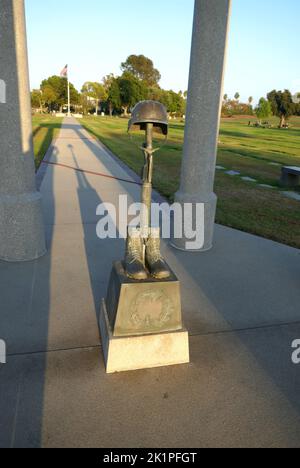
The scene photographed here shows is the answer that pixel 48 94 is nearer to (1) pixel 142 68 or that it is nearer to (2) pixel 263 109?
(1) pixel 142 68

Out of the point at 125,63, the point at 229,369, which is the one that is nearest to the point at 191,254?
the point at 229,369

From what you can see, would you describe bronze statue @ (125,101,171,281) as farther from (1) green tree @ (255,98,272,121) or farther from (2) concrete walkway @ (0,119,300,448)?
(1) green tree @ (255,98,272,121)

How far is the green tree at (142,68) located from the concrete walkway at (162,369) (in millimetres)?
109920

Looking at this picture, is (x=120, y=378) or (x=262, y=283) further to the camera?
(x=262, y=283)

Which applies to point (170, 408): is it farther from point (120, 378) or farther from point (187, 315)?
point (187, 315)

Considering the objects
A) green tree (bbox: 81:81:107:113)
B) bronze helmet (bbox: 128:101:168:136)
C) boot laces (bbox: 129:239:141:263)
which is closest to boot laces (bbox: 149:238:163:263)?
boot laces (bbox: 129:239:141:263)

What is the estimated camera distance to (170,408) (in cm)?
243

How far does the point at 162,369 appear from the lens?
2838mm

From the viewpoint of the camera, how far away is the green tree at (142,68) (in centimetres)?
10441

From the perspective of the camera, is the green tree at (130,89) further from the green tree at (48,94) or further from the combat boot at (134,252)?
the combat boot at (134,252)

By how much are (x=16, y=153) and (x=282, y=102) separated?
72.6 m

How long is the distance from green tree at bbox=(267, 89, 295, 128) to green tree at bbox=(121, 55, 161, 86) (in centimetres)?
4843

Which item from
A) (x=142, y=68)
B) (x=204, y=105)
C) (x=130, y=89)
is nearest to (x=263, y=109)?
(x=130, y=89)
